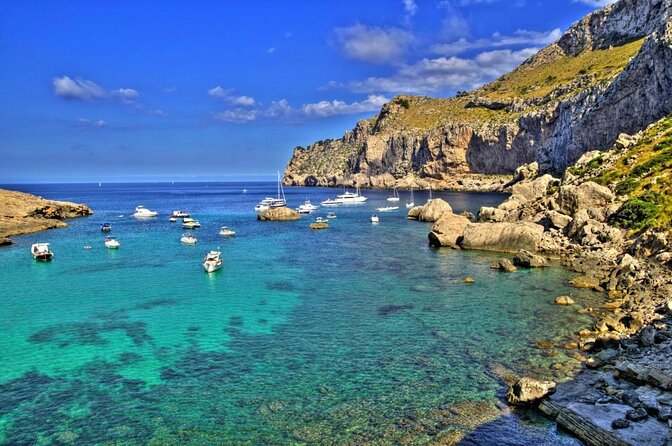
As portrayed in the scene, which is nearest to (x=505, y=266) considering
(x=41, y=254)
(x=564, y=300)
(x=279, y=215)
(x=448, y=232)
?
(x=564, y=300)

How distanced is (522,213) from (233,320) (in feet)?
157

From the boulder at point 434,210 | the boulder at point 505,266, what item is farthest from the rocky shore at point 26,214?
the boulder at point 434,210

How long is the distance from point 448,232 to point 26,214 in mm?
79378

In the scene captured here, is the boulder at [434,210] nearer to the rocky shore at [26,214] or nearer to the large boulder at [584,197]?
the large boulder at [584,197]

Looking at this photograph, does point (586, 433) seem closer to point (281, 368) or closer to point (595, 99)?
point (281, 368)

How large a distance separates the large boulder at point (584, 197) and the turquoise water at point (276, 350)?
1309cm

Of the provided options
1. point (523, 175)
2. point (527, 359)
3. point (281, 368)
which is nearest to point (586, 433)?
point (527, 359)

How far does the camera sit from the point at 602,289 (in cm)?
3728

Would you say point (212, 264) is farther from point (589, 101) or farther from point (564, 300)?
point (589, 101)

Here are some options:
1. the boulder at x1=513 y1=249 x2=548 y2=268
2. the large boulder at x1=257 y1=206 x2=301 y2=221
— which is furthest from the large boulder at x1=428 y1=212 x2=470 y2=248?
the large boulder at x1=257 y1=206 x2=301 y2=221

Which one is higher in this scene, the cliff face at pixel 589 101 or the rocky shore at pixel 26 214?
the cliff face at pixel 589 101

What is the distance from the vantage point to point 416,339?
28.3 metres

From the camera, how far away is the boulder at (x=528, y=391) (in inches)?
776

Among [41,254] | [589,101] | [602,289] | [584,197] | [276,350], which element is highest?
A: [589,101]
